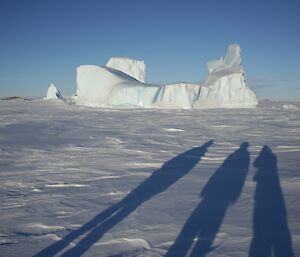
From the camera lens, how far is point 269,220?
4074 millimetres

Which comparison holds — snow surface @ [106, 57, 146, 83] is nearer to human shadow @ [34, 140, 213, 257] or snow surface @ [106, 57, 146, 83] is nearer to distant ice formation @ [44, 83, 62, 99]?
distant ice formation @ [44, 83, 62, 99]

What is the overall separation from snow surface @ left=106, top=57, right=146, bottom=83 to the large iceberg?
9.28m

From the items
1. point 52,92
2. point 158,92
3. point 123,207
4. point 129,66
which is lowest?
point 123,207

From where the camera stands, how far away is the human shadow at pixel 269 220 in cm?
333

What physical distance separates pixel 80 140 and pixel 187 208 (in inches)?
260

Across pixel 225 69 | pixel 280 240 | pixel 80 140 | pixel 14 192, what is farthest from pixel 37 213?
pixel 225 69

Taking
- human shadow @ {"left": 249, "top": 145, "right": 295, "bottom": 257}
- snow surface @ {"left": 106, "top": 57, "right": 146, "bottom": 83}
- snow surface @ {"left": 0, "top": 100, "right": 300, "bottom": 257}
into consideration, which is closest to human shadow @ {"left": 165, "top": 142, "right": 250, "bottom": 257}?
snow surface @ {"left": 0, "top": 100, "right": 300, "bottom": 257}

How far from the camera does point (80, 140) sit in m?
10.6

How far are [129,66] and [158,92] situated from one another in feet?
41.9

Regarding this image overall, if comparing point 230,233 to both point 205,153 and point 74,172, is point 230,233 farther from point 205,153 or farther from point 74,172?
point 205,153

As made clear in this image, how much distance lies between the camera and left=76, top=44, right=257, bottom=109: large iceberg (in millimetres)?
26391

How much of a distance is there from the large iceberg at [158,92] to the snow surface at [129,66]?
9280 mm

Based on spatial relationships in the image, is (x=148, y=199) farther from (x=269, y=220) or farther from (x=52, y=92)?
(x=52, y=92)

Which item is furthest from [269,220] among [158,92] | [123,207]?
[158,92]
